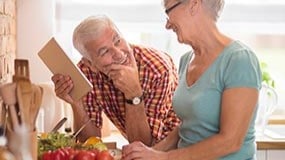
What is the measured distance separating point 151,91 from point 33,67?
3.35 ft

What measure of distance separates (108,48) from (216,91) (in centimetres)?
47

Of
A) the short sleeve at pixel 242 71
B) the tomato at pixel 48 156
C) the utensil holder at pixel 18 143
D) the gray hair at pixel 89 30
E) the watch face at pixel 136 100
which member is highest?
the gray hair at pixel 89 30

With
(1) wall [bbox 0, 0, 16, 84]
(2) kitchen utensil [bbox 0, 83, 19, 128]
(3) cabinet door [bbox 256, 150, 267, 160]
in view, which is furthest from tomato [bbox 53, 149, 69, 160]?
(3) cabinet door [bbox 256, 150, 267, 160]

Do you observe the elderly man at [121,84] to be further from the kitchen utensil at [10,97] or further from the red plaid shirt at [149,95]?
the kitchen utensil at [10,97]

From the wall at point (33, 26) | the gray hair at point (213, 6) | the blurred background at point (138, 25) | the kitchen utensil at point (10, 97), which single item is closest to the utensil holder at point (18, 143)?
the kitchen utensil at point (10, 97)

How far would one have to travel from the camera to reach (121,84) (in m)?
1.86

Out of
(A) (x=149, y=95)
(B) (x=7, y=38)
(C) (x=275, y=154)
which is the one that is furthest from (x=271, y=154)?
(B) (x=7, y=38)

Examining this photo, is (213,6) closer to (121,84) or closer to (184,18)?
(184,18)

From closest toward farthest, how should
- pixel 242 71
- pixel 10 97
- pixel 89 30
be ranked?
pixel 10 97 < pixel 242 71 < pixel 89 30

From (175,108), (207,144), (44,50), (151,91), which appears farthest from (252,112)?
(44,50)

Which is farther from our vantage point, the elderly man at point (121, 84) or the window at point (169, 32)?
the window at point (169, 32)

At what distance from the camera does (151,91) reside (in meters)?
1.91

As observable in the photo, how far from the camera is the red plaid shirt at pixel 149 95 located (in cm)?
191

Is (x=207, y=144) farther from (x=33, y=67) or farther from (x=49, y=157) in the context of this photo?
(x=33, y=67)
